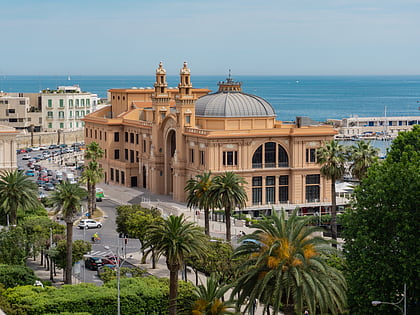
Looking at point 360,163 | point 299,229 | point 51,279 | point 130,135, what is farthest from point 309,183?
point 299,229

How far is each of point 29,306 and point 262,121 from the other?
4691cm

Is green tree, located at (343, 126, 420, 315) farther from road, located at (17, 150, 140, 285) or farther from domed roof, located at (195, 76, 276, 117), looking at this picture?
domed roof, located at (195, 76, 276, 117)

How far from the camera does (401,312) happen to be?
49.5 m

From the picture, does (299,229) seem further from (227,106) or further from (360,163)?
(227,106)

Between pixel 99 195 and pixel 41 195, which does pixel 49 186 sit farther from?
pixel 99 195

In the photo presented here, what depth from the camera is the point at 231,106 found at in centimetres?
9381

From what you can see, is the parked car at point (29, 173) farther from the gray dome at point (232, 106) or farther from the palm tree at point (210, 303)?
the palm tree at point (210, 303)

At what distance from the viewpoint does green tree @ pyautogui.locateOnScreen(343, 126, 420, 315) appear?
162 ft

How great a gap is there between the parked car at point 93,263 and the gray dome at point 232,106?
2771 centimetres

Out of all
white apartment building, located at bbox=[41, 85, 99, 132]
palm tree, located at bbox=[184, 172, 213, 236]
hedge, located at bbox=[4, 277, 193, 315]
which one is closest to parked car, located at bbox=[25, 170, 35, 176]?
white apartment building, located at bbox=[41, 85, 99, 132]

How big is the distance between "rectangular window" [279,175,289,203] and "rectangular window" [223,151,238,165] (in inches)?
228

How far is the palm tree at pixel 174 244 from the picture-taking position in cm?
5100

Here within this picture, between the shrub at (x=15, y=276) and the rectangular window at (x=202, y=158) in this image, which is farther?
the rectangular window at (x=202, y=158)

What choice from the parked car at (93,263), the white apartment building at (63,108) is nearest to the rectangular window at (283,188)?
the parked car at (93,263)
